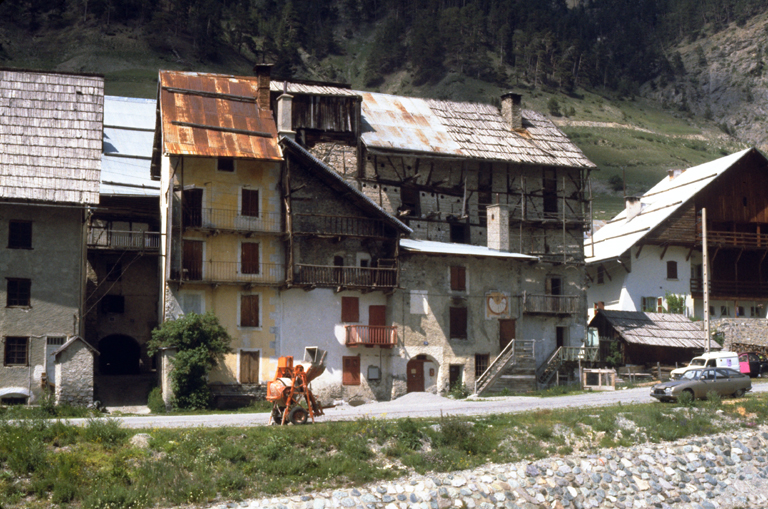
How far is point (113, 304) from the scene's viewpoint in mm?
50000

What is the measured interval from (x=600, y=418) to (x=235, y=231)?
19391 millimetres

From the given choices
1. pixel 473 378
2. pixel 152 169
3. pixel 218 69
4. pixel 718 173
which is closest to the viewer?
pixel 473 378

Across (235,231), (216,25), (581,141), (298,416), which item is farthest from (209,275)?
(216,25)

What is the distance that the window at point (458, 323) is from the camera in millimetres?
47719

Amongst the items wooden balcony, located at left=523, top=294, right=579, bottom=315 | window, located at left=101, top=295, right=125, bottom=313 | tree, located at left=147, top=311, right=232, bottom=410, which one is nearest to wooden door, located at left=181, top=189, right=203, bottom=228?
tree, located at left=147, top=311, right=232, bottom=410

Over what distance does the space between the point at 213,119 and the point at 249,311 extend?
31.9 feet

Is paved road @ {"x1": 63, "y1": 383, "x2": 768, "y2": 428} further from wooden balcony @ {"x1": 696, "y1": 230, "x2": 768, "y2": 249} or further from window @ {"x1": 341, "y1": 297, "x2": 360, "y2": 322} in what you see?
wooden balcony @ {"x1": 696, "y1": 230, "x2": 768, "y2": 249}

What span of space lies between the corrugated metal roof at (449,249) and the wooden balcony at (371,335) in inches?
172

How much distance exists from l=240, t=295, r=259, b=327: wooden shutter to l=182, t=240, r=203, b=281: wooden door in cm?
242

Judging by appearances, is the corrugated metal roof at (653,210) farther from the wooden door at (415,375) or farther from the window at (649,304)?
the wooden door at (415,375)

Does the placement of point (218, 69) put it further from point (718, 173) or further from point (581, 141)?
point (718, 173)

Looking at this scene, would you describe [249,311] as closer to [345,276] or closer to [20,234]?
[345,276]

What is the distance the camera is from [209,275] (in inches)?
1688

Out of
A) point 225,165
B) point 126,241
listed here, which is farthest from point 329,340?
point 126,241
